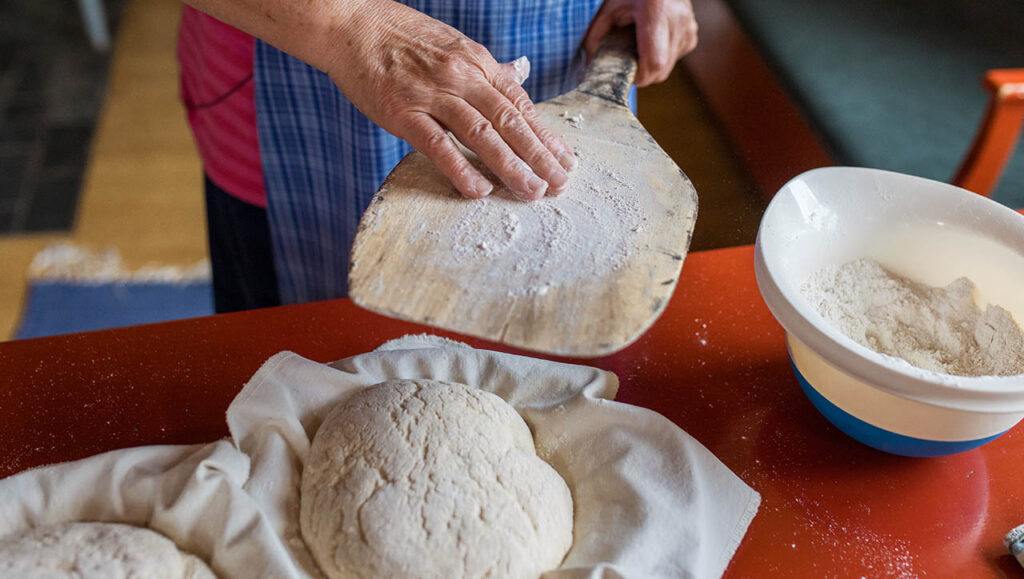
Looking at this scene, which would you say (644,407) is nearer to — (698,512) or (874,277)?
(698,512)

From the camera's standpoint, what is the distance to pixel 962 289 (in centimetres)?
84

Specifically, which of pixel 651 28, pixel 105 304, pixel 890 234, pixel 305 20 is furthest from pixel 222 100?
pixel 105 304

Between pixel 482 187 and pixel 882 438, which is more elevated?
pixel 482 187

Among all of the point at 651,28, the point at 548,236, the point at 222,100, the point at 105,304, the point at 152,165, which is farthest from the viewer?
the point at 152,165

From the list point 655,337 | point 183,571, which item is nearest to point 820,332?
point 655,337

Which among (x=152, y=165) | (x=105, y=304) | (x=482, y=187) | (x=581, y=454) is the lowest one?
(x=105, y=304)

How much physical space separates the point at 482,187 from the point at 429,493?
29 centimetres

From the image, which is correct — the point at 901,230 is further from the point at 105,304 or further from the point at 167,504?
the point at 105,304

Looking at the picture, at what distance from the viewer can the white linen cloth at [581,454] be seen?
2.25 feet

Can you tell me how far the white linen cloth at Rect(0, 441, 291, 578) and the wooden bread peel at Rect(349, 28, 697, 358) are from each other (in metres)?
0.20

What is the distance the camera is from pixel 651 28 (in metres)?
Answer: 1.09

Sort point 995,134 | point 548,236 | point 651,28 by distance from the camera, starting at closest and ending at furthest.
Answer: point 548,236 < point 651,28 < point 995,134

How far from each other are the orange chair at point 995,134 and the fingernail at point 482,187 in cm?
134

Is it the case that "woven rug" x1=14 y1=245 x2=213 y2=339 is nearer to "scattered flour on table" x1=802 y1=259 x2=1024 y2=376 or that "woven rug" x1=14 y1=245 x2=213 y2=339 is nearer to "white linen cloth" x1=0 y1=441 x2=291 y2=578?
"white linen cloth" x1=0 y1=441 x2=291 y2=578
